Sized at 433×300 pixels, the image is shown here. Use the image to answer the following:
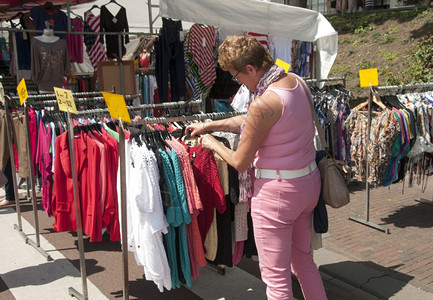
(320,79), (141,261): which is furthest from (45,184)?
(320,79)

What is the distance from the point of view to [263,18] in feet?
24.0

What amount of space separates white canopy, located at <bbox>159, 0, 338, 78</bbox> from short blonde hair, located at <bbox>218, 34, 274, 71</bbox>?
13.1ft

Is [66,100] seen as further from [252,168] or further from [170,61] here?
[170,61]

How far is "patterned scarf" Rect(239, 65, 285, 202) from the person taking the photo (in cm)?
252

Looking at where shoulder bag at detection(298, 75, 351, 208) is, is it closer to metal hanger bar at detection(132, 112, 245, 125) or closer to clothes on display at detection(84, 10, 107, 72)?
metal hanger bar at detection(132, 112, 245, 125)

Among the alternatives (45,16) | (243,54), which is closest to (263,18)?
(45,16)

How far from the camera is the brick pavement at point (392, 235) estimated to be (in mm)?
A: 4120

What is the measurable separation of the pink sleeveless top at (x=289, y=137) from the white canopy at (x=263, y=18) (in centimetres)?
425

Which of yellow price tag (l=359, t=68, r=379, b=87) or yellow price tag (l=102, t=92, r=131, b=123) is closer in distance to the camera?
yellow price tag (l=102, t=92, r=131, b=123)

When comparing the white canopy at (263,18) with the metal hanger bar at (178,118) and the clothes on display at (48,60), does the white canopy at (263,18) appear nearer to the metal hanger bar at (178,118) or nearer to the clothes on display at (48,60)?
the clothes on display at (48,60)

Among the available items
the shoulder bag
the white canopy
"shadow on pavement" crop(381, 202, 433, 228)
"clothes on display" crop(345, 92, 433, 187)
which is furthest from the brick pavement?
the white canopy

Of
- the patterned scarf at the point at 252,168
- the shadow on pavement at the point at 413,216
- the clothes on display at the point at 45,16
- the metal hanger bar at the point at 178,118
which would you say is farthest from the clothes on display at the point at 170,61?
the patterned scarf at the point at 252,168

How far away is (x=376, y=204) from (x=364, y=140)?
4.78 feet

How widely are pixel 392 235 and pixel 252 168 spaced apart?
8.99ft
